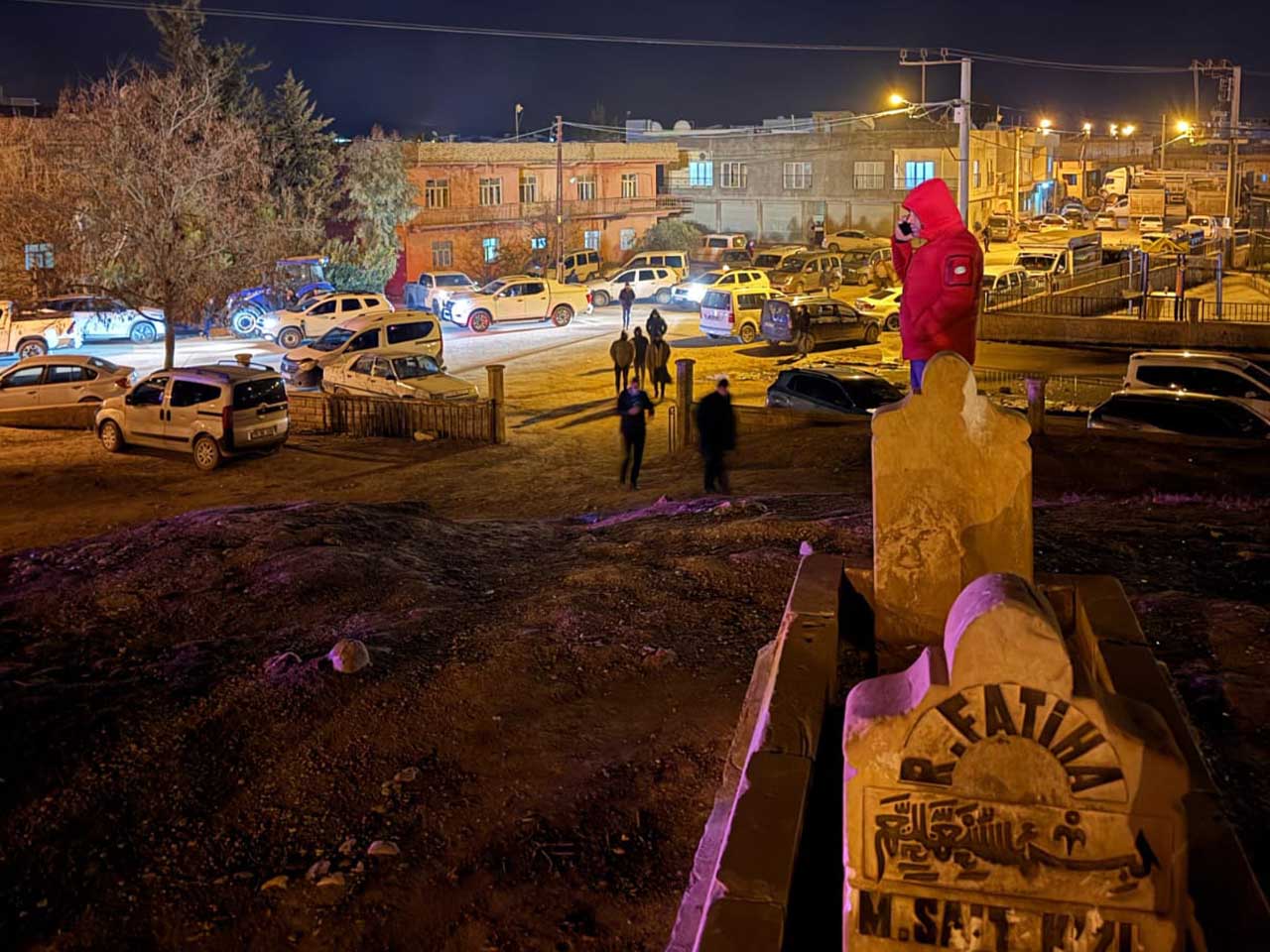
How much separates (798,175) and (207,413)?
2229 inches

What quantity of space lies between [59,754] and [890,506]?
506 cm

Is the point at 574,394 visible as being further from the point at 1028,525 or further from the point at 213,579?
the point at 1028,525

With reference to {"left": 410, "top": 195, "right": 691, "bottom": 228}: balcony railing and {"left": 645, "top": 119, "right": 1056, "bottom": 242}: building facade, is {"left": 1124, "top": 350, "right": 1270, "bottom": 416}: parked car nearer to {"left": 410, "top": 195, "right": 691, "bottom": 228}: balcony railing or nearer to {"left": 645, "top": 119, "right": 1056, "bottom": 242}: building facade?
{"left": 410, "top": 195, "right": 691, "bottom": 228}: balcony railing

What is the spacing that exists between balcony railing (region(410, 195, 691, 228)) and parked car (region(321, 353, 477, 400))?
27.3 meters

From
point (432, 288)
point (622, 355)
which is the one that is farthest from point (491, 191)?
point (622, 355)

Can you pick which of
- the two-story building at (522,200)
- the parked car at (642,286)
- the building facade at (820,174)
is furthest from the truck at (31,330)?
the building facade at (820,174)

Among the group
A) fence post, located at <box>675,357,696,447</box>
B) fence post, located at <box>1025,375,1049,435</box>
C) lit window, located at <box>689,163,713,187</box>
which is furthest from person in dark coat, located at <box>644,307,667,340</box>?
lit window, located at <box>689,163,713,187</box>

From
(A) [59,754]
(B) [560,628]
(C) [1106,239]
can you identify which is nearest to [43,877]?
(A) [59,754]

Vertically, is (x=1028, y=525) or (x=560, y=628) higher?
(x=1028, y=525)

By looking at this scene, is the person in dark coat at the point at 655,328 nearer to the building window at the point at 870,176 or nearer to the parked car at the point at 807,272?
the parked car at the point at 807,272

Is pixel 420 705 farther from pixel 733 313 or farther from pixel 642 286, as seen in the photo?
pixel 642 286

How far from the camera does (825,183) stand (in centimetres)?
7181

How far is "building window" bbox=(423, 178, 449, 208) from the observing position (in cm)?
5303

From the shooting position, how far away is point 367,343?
95.1 ft
